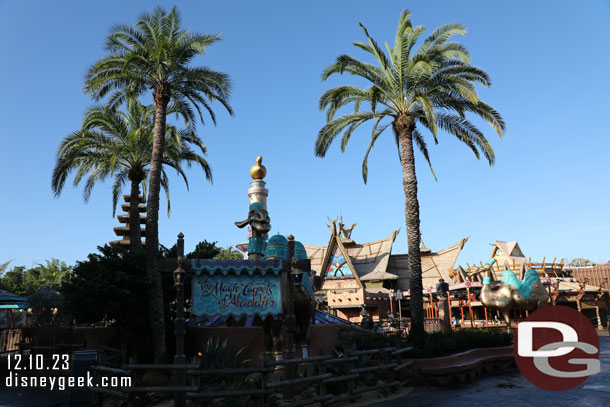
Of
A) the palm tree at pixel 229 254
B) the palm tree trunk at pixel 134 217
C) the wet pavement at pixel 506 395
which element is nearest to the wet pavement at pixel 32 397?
the wet pavement at pixel 506 395

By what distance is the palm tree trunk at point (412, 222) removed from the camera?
15.8 metres

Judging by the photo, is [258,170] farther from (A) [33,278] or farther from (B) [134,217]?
(A) [33,278]

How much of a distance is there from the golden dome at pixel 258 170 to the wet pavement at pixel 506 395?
7.77 metres

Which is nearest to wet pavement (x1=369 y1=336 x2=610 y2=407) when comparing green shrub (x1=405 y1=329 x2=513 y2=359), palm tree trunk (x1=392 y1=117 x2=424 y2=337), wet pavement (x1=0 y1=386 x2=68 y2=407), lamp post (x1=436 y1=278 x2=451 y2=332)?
green shrub (x1=405 y1=329 x2=513 y2=359)

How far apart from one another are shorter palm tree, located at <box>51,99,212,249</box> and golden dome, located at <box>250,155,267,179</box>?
20.2 feet

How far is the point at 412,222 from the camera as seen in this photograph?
1656cm

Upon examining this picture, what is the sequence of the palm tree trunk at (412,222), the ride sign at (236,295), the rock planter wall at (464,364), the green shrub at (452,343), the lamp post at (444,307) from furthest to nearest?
1. the lamp post at (444,307)
2. the palm tree trunk at (412,222)
3. the green shrub at (452,343)
4. the rock planter wall at (464,364)
5. the ride sign at (236,295)

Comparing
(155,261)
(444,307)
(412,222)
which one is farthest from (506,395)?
(444,307)

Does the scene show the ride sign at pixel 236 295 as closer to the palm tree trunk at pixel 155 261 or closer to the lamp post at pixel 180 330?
the lamp post at pixel 180 330

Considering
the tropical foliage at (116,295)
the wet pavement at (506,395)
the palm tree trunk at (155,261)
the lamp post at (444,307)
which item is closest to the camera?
the wet pavement at (506,395)

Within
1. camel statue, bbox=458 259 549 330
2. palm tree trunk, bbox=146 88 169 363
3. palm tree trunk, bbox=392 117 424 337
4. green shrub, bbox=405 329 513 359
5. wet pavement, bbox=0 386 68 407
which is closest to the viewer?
wet pavement, bbox=0 386 68 407

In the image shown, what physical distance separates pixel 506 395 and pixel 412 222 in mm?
6860

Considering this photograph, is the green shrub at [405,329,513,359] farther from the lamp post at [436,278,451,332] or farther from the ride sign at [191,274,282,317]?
the ride sign at [191,274,282,317]

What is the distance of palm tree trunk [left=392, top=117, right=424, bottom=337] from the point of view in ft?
52.0
